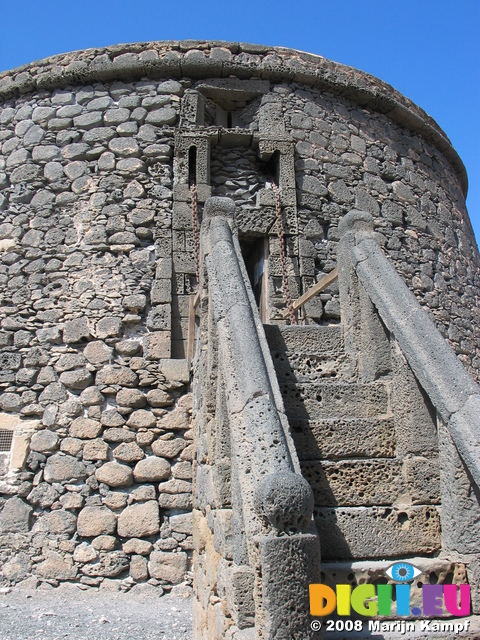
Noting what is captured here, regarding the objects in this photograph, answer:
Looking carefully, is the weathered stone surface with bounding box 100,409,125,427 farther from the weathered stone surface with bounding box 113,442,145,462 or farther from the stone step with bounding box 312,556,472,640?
the stone step with bounding box 312,556,472,640

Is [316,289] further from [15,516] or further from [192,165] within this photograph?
[15,516]

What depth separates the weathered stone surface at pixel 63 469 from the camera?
520 centimetres

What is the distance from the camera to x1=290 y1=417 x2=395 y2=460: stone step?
3090 mm

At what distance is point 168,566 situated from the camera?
4.90 m

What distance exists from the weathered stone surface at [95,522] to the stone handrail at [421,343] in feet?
9.70

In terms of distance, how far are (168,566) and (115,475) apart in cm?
90

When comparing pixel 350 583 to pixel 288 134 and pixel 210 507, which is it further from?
pixel 288 134

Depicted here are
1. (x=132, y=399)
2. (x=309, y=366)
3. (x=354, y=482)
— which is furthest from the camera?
(x=132, y=399)

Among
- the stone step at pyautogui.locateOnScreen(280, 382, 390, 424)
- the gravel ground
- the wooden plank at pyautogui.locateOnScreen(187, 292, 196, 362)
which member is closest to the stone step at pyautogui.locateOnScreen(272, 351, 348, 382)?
the stone step at pyautogui.locateOnScreen(280, 382, 390, 424)

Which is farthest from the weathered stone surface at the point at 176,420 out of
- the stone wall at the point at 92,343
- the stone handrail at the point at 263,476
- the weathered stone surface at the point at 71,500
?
the stone handrail at the point at 263,476

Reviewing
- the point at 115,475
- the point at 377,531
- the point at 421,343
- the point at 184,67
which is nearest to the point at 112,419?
the point at 115,475

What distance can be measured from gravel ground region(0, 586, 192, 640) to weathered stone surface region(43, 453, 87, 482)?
915 mm

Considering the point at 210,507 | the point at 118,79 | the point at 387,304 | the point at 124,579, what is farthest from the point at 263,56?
the point at 124,579

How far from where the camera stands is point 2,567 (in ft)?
16.7
